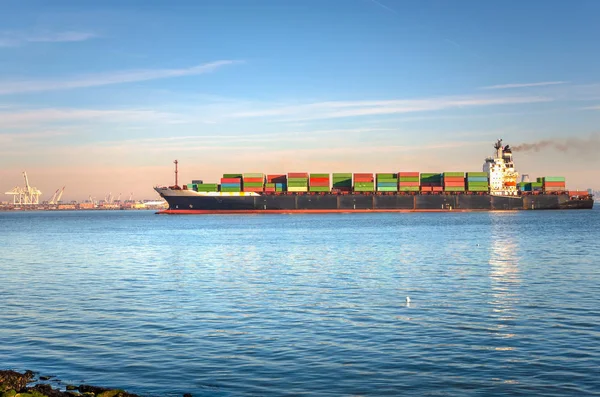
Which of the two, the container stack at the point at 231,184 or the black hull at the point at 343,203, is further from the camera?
the container stack at the point at 231,184

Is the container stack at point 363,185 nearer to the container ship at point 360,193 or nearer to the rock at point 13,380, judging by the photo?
the container ship at point 360,193

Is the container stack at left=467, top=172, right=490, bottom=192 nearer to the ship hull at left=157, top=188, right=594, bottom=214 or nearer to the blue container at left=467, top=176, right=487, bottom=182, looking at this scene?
the blue container at left=467, top=176, right=487, bottom=182

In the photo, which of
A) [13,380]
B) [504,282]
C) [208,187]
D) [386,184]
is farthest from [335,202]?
[13,380]

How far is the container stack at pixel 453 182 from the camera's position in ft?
481

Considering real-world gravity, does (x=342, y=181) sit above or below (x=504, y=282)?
above

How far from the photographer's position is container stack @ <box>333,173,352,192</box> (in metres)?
150

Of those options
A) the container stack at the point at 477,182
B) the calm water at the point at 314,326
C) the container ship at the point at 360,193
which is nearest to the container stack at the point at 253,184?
the container ship at the point at 360,193

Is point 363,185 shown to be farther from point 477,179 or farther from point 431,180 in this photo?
point 477,179

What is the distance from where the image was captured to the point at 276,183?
149 m

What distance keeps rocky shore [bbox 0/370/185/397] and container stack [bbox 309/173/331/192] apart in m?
131

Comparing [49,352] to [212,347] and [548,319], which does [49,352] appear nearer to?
[212,347]

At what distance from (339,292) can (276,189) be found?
119841mm

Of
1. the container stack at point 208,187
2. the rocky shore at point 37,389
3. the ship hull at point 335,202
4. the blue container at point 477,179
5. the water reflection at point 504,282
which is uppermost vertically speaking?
the blue container at point 477,179

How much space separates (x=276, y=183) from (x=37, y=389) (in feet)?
442
